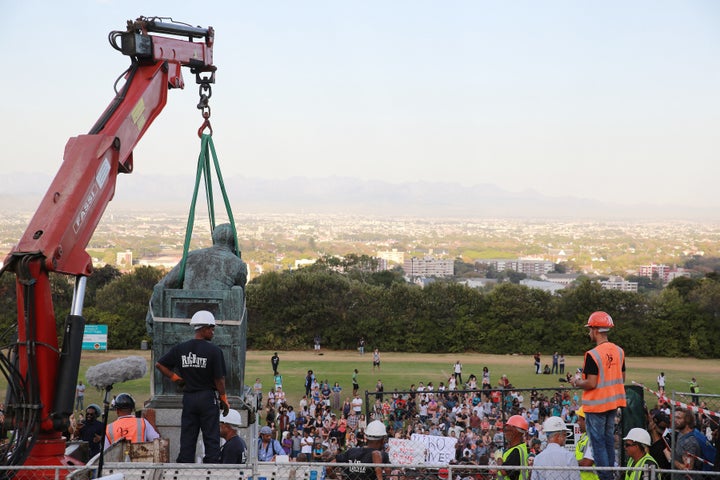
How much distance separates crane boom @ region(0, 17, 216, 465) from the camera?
765 centimetres

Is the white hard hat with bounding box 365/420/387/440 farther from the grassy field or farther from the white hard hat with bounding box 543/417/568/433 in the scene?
the grassy field

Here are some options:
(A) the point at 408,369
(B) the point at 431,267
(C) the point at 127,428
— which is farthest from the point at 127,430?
(B) the point at 431,267

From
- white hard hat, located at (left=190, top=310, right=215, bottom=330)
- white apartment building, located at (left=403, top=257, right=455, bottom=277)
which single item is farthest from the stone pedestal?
white apartment building, located at (left=403, top=257, right=455, bottom=277)

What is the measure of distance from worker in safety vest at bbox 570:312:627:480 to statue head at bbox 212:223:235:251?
5912 mm

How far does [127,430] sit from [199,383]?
1109 mm

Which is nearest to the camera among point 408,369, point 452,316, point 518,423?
point 518,423

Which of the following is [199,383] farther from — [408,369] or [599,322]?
[408,369]

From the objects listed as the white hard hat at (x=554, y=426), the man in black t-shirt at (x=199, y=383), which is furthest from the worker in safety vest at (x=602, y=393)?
the man in black t-shirt at (x=199, y=383)

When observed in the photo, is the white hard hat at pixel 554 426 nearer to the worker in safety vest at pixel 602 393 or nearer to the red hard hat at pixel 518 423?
the red hard hat at pixel 518 423

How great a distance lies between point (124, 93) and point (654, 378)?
1631 inches

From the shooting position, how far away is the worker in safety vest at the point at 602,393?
8438 millimetres

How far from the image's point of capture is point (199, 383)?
8.20 meters

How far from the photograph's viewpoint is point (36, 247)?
25.8 feet

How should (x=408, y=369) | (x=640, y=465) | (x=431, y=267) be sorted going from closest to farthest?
(x=640, y=465) < (x=408, y=369) < (x=431, y=267)
